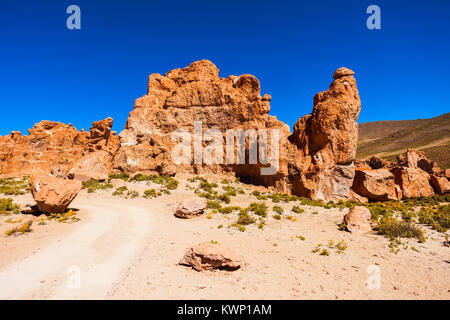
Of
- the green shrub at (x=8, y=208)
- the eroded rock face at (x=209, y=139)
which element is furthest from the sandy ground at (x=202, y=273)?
the eroded rock face at (x=209, y=139)

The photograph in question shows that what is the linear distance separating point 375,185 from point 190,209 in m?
19.6

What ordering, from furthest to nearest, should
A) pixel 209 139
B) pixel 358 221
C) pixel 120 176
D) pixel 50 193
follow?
pixel 209 139
pixel 120 176
pixel 50 193
pixel 358 221

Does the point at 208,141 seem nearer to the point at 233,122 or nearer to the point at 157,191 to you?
the point at 233,122

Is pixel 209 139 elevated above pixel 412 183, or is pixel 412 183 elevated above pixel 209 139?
pixel 209 139

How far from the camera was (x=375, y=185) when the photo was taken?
23.1 meters

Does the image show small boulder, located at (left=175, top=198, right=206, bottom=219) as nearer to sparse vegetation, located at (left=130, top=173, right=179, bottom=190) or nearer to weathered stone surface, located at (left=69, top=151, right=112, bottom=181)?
sparse vegetation, located at (left=130, top=173, right=179, bottom=190)

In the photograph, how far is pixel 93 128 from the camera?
36438 mm

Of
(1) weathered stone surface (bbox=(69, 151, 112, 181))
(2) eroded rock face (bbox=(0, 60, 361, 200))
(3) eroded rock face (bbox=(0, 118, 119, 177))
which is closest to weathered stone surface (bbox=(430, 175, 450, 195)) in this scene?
(2) eroded rock face (bbox=(0, 60, 361, 200))

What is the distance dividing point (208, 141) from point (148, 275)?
978 inches

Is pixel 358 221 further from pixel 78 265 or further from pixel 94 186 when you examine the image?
pixel 94 186

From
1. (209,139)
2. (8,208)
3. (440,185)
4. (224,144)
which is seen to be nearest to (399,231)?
(440,185)

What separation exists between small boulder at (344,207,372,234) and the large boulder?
17072 millimetres
